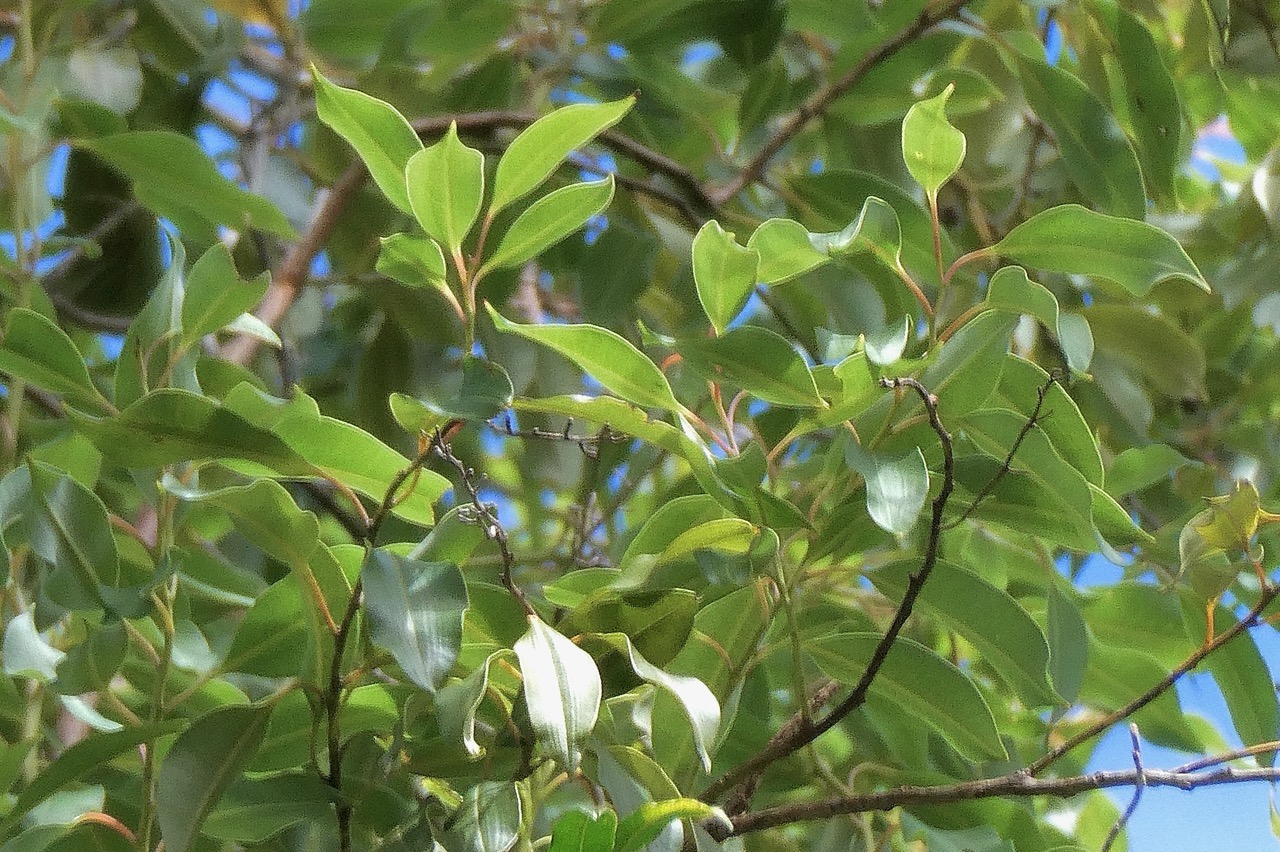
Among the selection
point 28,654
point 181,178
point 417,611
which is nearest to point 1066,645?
point 417,611

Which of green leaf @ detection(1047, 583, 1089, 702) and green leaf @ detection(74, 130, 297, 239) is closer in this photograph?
green leaf @ detection(1047, 583, 1089, 702)

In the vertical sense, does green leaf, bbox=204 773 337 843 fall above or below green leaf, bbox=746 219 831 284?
below

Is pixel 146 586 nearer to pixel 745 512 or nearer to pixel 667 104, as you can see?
pixel 745 512

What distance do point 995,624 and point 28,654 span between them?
341 mm

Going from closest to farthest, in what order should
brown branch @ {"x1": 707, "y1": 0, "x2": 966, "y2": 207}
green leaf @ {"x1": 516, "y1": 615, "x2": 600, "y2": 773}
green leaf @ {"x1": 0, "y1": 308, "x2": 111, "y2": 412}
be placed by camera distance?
green leaf @ {"x1": 516, "y1": 615, "x2": 600, "y2": 773} < green leaf @ {"x1": 0, "y1": 308, "x2": 111, "y2": 412} < brown branch @ {"x1": 707, "y1": 0, "x2": 966, "y2": 207}

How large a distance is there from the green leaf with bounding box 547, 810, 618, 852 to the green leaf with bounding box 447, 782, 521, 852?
0.01 metres

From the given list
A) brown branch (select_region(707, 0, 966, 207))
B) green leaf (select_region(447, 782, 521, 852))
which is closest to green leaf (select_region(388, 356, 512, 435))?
green leaf (select_region(447, 782, 521, 852))

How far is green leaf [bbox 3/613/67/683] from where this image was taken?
41 centimetres

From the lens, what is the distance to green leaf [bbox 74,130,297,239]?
657 millimetres

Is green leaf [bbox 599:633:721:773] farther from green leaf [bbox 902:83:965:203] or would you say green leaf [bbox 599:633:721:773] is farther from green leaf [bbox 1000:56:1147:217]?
green leaf [bbox 1000:56:1147:217]

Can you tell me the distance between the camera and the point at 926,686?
1.44ft

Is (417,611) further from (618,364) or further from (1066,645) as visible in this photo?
(1066,645)

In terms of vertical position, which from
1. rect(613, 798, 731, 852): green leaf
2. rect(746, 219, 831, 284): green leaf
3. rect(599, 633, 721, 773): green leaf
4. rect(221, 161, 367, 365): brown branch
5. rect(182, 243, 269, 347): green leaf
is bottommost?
rect(221, 161, 367, 365): brown branch

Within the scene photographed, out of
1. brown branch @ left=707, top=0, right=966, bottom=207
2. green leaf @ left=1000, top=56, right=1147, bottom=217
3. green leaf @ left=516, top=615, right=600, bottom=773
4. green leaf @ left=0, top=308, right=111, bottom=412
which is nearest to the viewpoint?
green leaf @ left=516, top=615, right=600, bottom=773
